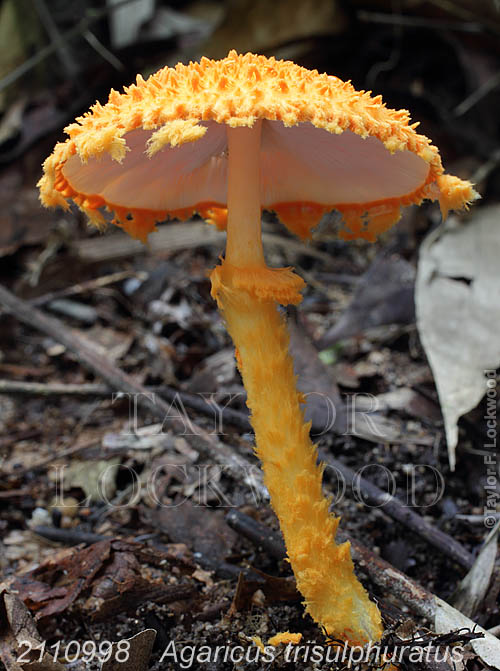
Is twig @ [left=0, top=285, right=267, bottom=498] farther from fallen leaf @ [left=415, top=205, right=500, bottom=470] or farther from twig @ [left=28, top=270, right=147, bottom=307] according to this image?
fallen leaf @ [left=415, top=205, right=500, bottom=470]

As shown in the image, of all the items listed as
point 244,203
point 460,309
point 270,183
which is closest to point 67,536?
point 244,203

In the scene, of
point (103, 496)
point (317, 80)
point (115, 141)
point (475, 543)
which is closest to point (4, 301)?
point (103, 496)

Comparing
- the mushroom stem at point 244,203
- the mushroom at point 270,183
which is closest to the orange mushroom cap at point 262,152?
the mushroom at point 270,183

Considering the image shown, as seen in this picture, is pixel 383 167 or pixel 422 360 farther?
pixel 422 360

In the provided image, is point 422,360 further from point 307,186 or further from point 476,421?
point 307,186

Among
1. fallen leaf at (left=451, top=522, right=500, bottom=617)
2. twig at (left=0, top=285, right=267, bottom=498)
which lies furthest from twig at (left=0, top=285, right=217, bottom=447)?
fallen leaf at (left=451, top=522, right=500, bottom=617)

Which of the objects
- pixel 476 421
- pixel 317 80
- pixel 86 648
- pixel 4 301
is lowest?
pixel 86 648
